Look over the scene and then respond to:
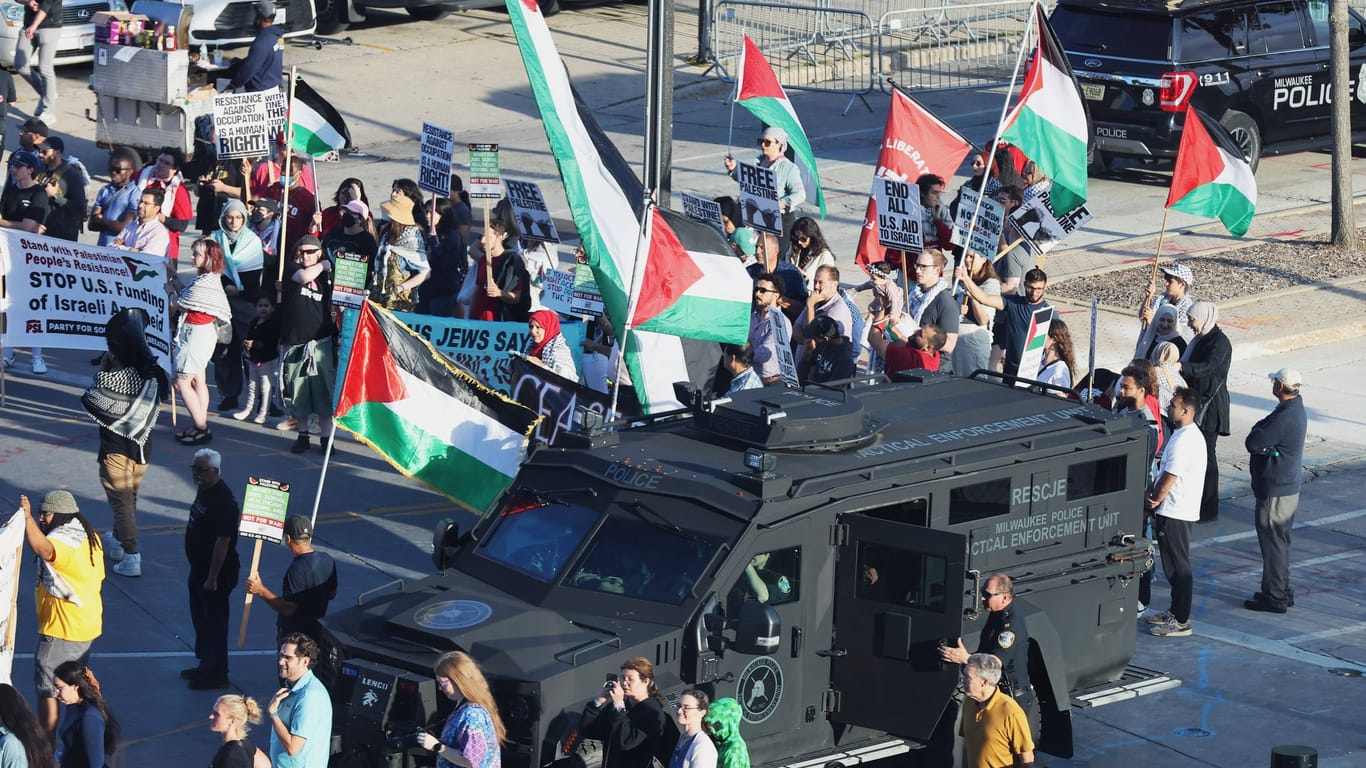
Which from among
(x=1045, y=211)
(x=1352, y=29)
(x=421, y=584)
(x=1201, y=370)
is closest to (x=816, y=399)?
(x=421, y=584)

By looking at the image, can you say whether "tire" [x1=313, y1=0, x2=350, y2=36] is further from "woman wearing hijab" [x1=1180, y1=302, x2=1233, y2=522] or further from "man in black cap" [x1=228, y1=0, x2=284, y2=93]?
"woman wearing hijab" [x1=1180, y1=302, x2=1233, y2=522]

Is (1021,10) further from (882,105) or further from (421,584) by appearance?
(421,584)

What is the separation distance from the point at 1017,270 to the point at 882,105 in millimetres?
10352

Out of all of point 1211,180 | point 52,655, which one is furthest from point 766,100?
point 52,655

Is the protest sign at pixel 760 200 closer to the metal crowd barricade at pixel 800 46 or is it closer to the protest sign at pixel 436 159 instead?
the protest sign at pixel 436 159

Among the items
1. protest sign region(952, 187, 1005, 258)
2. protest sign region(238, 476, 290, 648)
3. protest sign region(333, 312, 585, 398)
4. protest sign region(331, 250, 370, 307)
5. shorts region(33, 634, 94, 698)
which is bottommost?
shorts region(33, 634, 94, 698)

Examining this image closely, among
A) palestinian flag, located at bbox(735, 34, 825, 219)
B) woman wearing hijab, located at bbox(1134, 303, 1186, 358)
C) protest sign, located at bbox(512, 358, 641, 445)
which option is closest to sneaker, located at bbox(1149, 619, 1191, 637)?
woman wearing hijab, located at bbox(1134, 303, 1186, 358)

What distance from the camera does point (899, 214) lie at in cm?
1588

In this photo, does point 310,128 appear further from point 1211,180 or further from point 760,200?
point 1211,180

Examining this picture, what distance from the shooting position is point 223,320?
52.3ft

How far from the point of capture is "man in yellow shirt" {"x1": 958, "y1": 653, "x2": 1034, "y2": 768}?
9.04 metres

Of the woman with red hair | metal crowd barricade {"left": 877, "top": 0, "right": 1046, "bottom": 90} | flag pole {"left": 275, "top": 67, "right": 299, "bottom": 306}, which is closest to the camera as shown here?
the woman with red hair

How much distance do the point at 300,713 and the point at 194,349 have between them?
750cm

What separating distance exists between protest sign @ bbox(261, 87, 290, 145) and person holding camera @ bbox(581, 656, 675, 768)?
10.8 meters
